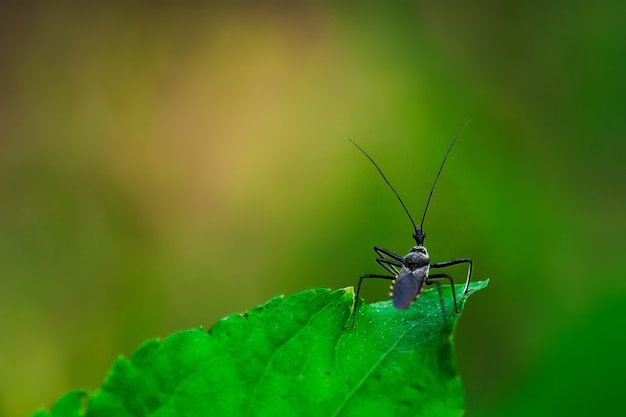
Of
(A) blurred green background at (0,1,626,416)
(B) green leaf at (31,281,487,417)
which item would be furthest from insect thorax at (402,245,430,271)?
(A) blurred green background at (0,1,626,416)

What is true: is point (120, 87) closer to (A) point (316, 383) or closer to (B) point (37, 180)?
(B) point (37, 180)

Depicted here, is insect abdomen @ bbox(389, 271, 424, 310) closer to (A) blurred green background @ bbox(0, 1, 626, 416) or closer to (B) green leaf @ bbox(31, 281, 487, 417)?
(B) green leaf @ bbox(31, 281, 487, 417)

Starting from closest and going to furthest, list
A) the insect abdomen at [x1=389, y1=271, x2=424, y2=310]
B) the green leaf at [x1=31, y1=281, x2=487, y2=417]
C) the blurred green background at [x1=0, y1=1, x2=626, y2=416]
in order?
the green leaf at [x1=31, y1=281, x2=487, y2=417]
the insect abdomen at [x1=389, y1=271, x2=424, y2=310]
the blurred green background at [x1=0, y1=1, x2=626, y2=416]

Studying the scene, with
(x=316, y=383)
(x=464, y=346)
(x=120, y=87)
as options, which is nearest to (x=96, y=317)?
(x=120, y=87)

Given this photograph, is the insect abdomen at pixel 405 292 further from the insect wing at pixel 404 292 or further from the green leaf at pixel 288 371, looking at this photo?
the green leaf at pixel 288 371

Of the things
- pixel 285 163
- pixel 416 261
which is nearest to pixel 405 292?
pixel 416 261

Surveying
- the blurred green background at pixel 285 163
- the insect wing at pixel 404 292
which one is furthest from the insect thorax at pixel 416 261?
the blurred green background at pixel 285 163
